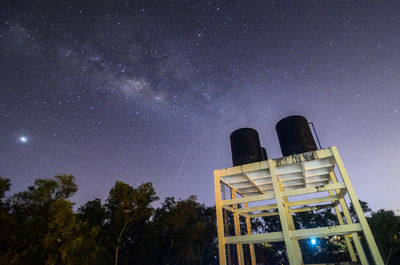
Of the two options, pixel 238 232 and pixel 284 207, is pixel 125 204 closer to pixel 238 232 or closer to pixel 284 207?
pixel 238 232

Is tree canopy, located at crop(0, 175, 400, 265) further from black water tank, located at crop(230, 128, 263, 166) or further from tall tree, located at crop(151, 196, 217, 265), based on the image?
black water tank, located at crop(230, 128, 263, 166)

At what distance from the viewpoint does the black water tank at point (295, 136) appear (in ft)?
40.9

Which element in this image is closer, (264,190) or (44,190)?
(44,190)

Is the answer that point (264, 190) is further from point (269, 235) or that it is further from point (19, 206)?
point (19, 206)

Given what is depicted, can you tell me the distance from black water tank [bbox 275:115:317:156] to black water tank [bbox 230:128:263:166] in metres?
1.64

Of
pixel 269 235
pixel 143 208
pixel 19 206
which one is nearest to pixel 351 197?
pixel 269 235

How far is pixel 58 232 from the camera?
14.0 meters

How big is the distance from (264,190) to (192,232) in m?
11.7

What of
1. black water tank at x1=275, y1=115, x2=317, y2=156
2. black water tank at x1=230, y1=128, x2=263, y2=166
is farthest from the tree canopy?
black water tank at x1=275, y1=115, x2=317, y2=156

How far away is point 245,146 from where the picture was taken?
13703 mm

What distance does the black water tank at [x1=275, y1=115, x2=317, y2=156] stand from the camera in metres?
12.5

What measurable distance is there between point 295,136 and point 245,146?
315 centimetres

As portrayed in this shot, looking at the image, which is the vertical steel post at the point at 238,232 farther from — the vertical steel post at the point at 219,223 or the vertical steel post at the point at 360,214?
the vertical steel post at the point at 360,214

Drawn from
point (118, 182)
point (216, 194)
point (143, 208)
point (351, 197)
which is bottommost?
point (351, 197)
